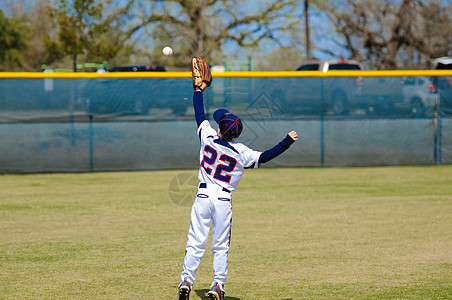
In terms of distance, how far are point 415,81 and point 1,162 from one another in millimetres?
9811

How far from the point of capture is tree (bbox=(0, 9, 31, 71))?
36.9 meters

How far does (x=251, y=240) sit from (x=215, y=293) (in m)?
2.50

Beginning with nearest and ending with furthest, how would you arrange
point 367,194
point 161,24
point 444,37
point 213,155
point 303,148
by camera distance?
point 213,155, point 367,194, point 303,148, point 161,24, point 444,37

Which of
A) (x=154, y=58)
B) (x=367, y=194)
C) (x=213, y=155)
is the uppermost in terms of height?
(x=154, y=58)

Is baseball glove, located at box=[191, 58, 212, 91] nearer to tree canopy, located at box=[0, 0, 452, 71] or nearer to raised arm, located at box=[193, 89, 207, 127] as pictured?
raised arm, located at box=[193, 89, 207, 127]

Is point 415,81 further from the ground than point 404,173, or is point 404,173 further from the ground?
point 415,81

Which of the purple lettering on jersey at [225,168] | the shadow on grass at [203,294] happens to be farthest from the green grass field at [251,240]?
the purple lettering on jersey at [225,168]

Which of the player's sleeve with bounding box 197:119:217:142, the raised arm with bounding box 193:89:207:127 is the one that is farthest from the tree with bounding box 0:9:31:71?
the player's sleeve with bounding box 197:119:217:142

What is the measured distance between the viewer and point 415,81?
46.4 ft

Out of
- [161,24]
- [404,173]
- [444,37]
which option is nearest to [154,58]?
[161,24]

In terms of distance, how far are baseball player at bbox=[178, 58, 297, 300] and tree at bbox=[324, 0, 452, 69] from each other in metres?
33.4

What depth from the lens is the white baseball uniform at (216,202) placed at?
14.4 ft

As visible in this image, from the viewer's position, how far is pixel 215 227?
4.43 meters

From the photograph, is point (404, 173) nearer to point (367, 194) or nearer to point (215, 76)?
point (367, 194)
